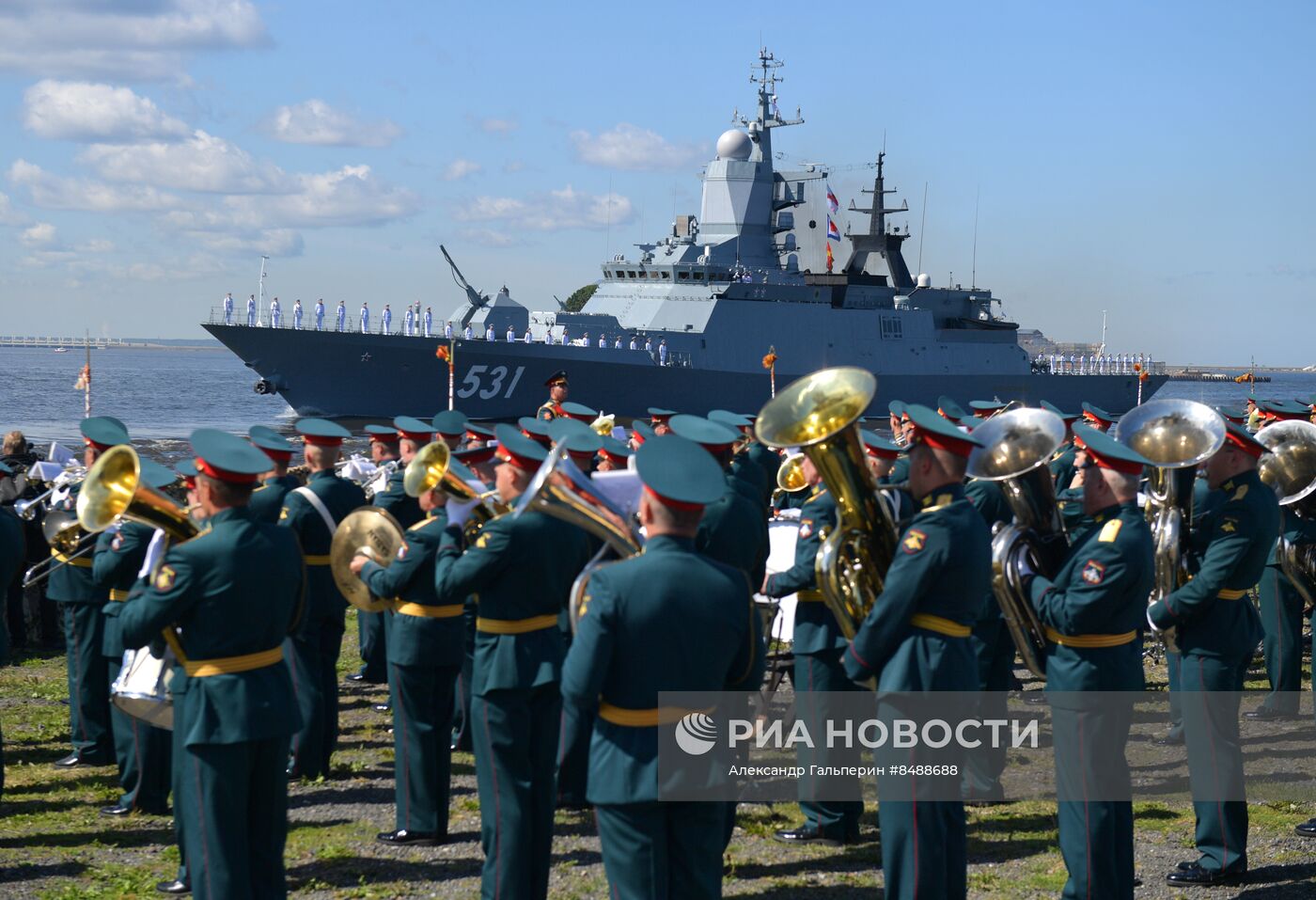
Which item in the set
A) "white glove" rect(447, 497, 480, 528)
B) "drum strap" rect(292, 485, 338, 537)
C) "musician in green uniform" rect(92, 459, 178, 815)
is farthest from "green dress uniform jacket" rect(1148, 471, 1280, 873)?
"musician in green uniform" rect(92, 459, 178, 815)

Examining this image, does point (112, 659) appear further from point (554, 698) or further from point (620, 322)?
point (620, 322)

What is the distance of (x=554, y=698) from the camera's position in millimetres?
6137

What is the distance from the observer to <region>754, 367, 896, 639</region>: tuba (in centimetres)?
488

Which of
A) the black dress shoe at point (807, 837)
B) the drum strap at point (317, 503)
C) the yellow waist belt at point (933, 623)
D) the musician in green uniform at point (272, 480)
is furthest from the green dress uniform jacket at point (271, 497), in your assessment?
the yellow waist belt at point (933, 623)

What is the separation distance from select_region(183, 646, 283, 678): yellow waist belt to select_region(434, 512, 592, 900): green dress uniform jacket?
2.98ft

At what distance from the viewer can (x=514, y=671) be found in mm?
5918

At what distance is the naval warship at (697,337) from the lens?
1709 inches

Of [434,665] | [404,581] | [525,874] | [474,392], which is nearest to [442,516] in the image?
[404,581]

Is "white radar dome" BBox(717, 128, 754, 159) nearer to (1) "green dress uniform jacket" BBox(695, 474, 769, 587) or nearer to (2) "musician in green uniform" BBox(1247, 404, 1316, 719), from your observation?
(2) "musician in green uniform" BBox(1247, 404, 1316, 719)

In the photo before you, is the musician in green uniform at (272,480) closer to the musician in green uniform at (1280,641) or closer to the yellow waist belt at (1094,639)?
the yellow waist belt at (1094,639)

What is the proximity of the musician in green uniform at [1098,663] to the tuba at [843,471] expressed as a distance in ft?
2.88

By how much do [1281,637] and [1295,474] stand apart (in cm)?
237

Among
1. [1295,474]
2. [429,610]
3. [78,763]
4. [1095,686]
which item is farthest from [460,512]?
[1295,474]

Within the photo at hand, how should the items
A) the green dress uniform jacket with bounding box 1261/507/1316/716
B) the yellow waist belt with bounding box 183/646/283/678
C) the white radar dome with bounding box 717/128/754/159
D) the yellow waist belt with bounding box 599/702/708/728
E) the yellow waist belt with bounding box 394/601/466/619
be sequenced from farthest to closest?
the white radar dome with bounding box 717/128/754/159 < the green dress uniform jacket with bounding box 1261/507/1316/716 < the yellow waist belt with bounding box 394/601/466/619 < the yellow waist belt with bounding box 183/646/283/678 < the yellow waist belt with bounding box 599/702/708/728
